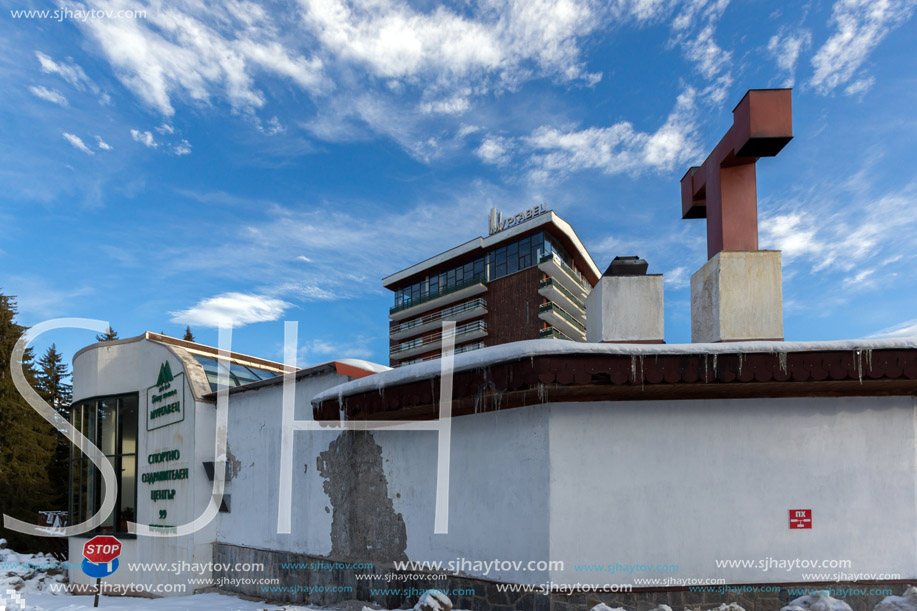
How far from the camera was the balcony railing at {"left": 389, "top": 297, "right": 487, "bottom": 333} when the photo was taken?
175ft

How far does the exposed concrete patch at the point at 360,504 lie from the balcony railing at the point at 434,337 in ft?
137

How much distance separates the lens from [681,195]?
13.3 m

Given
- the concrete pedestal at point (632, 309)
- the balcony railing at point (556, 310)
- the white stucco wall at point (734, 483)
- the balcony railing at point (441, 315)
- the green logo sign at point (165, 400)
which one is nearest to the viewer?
the white stucco wall at point (734, 483)

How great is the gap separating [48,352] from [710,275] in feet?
134

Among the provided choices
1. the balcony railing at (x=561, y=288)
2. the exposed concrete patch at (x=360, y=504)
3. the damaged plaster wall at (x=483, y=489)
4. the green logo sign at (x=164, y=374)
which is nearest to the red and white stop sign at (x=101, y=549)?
the green logo sign at (x=164, y=374)

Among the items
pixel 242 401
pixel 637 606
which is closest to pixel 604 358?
pixel 637 606

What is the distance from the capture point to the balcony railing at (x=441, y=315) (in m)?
53.5

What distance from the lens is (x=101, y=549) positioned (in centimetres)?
1221

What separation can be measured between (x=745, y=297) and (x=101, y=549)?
43.0 ft

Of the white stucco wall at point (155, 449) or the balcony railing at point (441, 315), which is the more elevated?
the balcony railing at point (441, 315)

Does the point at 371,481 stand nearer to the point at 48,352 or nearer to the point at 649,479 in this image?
the point at 649,479

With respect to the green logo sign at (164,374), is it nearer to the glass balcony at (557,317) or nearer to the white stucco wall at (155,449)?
the white stucco wall at (155,449)

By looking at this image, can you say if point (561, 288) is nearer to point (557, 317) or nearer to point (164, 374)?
point (557, 317)

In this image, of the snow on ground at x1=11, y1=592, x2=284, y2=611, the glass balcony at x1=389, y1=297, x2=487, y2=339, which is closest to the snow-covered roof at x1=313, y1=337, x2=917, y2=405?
the snow on ground at x1=11, y1=592, x2=284, y2=611
